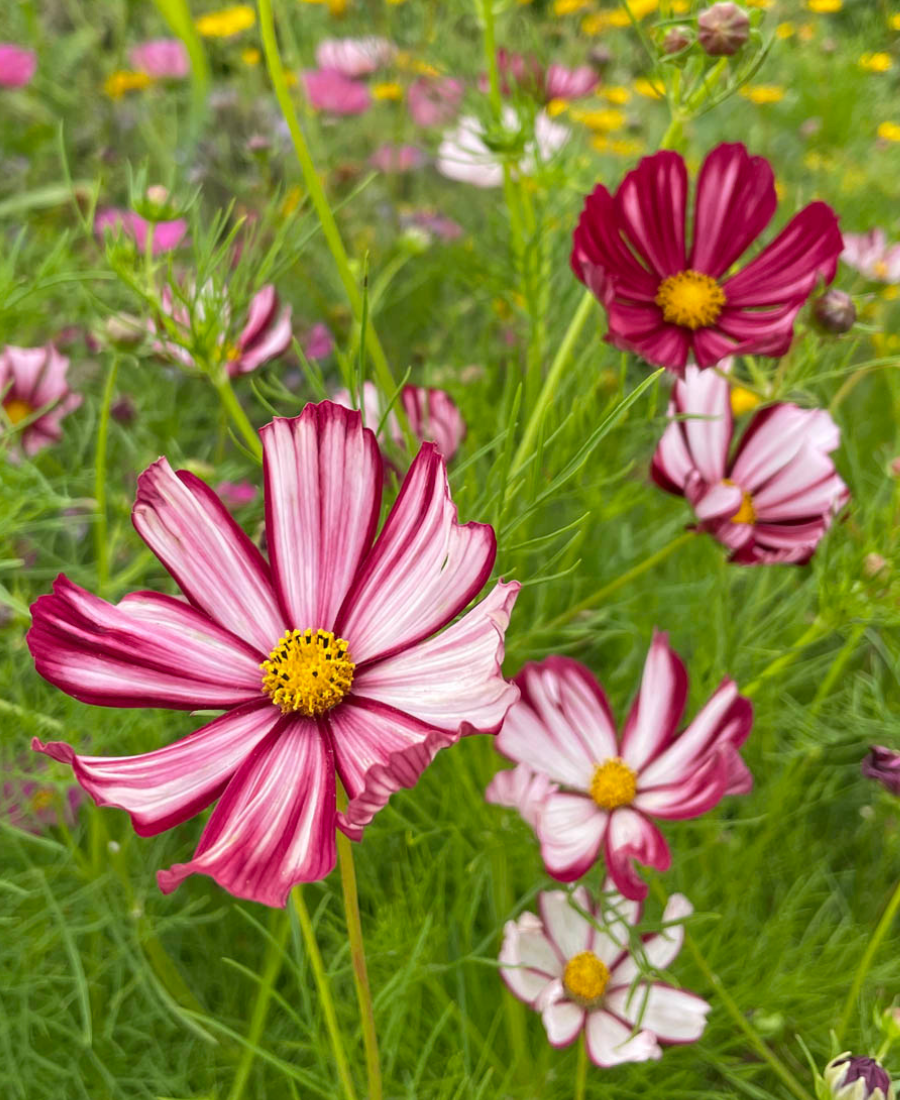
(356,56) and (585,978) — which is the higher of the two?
(356,56)

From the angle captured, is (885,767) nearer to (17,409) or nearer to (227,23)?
(17,409)

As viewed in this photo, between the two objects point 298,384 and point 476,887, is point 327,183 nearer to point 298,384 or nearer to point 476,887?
point 298,384

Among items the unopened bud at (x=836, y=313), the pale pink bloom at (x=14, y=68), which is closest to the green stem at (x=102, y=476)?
the unopened bud at (x=836, y=313)

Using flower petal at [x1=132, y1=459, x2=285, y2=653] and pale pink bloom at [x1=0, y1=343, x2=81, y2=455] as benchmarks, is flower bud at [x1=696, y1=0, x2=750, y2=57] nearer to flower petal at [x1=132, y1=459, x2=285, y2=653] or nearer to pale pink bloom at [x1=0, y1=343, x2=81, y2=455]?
flower petal at [x1=132, y1=459, x2=285, y2=653]

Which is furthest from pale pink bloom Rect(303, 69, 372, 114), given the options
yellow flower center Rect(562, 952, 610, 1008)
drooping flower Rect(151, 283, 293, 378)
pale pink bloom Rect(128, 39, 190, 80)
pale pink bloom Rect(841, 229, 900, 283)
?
yellow flower center Rect(562, 952, 610, 1008)

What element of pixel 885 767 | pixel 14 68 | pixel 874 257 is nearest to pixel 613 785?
pixel 885 767

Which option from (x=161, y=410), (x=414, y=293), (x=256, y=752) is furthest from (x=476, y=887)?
(x=414, y=293)
